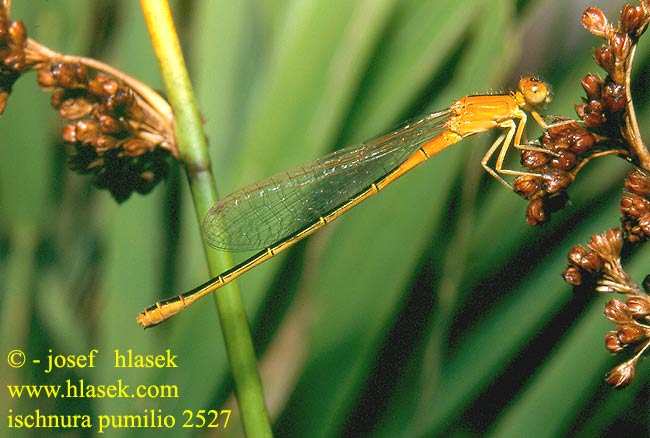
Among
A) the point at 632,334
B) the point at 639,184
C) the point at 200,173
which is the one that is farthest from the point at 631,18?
the point at 200,173

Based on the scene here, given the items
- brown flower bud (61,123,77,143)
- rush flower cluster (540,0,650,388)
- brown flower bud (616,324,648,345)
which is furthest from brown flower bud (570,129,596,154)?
brown flower bud (61,123,77,143)

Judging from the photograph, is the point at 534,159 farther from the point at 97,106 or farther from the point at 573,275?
the point at 97,106

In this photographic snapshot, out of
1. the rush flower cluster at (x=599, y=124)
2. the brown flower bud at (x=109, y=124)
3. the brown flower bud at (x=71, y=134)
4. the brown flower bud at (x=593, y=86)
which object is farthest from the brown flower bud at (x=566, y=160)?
the brown flower bud at (x=71, y=134)

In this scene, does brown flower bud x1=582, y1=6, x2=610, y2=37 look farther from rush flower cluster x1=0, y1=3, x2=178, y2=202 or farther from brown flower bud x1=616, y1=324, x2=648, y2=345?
rush flower cluster x1=0, y1=3, x2=178, y2=202

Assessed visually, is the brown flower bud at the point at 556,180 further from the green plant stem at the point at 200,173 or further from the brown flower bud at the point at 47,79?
the brown flower bud at the point at 47,79

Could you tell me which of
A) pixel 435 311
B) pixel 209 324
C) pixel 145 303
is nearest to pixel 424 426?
pixel 435 311

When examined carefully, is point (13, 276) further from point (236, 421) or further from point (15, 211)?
point (236, 421)
